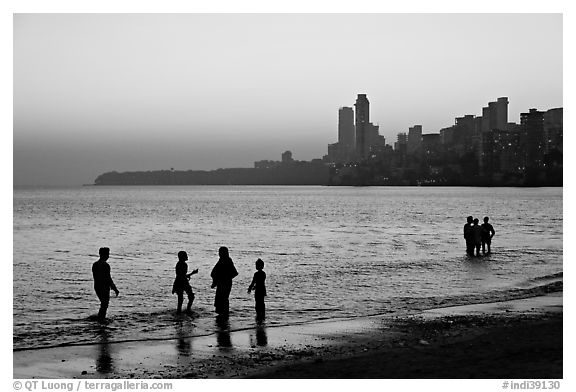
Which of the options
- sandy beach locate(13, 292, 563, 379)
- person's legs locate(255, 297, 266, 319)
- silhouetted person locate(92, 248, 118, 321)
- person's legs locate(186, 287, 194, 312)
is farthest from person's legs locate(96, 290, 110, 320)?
person's legs locate(255, 297, 266, 319)

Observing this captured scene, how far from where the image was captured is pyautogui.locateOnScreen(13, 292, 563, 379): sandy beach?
429 inches

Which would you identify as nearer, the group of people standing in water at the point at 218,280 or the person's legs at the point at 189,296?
the group of people standing in water at the point at 218,280

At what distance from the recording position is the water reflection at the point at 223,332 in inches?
529

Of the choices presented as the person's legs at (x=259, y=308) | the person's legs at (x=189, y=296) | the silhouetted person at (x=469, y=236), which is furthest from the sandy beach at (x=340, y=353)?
the silhouetted person at (x=469, y=236)

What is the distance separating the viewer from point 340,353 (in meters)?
12.5

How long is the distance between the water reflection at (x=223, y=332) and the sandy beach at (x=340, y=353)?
0.13ft

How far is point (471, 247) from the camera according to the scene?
1367 inches

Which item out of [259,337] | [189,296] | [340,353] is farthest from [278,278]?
[340,353]

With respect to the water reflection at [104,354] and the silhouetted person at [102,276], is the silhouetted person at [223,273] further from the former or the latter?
the water reflection at [104,354]

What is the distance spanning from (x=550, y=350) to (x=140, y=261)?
2829 cm

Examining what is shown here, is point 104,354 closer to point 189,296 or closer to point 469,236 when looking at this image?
point 189,296

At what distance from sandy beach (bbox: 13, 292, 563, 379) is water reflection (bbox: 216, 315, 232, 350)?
40mm
